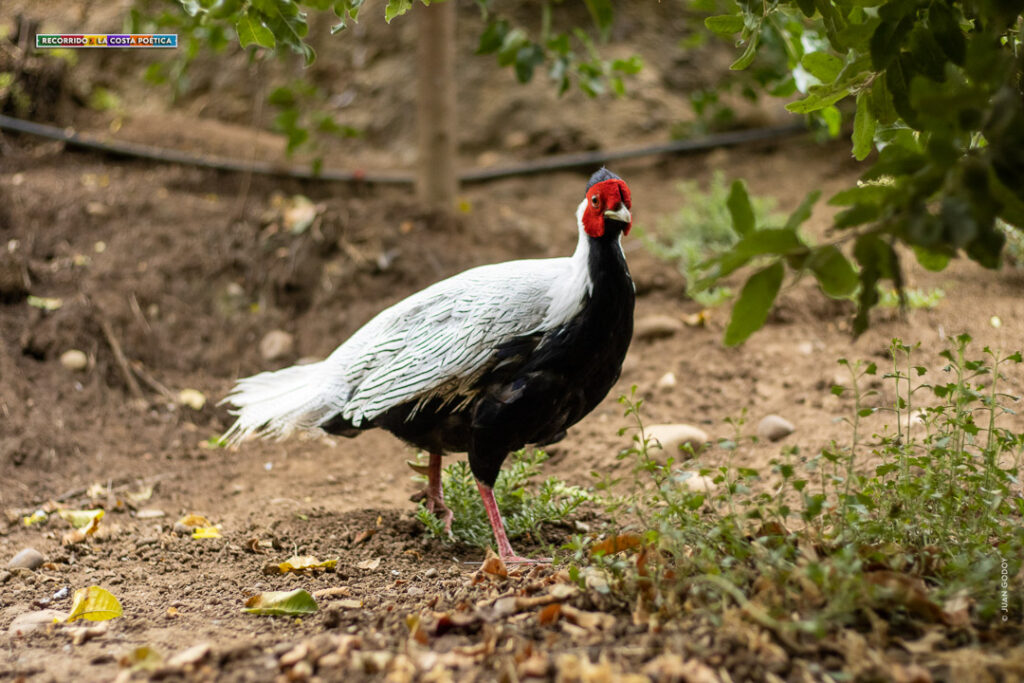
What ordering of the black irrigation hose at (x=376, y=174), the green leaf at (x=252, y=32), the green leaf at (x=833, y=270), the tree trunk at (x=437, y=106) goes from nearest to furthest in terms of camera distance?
the green leaf at (x=833, y=270) < the green leaf at (x=252, y=32) < the tree trunk at (x=437, y=106) < the black irrigation hose at (x=376, y=174)

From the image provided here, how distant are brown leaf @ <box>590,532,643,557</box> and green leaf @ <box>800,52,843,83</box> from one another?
1510 millimetres

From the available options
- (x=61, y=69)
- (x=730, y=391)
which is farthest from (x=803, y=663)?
(x=61, y=69)

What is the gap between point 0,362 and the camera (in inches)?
174

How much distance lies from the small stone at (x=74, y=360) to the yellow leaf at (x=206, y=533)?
1706mm

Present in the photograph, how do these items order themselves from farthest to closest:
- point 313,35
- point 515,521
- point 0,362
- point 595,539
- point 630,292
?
point 313,35
point 0,362
point 515,521
point 630,292
point 595,539

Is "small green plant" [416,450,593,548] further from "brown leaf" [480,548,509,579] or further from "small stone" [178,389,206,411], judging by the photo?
"small stone" [178,389,206,411]

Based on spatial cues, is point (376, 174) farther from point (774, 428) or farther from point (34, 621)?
point (34, 621)

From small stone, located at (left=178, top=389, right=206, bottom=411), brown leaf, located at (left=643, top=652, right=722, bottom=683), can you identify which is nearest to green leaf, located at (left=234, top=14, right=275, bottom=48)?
brown leaf, located at (left=643, top=652, right=722, bottom=683)

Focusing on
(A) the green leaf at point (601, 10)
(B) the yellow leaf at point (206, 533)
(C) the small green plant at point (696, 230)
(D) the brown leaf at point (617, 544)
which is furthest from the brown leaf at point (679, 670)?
(C) the small green plant at point (696, 230)

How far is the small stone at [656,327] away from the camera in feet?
16.4

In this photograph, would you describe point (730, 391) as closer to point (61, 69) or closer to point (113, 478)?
point (113, 478)

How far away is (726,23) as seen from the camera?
96.1 inches

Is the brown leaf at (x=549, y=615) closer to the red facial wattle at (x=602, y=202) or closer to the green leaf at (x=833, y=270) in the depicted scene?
the green leaf at (x=833, y=270)

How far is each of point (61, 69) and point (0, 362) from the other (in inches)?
133
